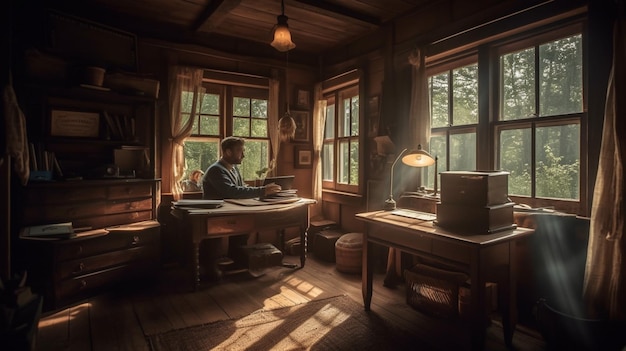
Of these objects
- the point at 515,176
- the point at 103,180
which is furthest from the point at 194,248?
the point at 515,176

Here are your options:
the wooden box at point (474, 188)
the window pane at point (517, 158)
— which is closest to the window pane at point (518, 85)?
the window pane at point (517, 158)

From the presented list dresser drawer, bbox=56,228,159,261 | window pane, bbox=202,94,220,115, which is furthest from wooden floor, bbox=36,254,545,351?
window pane, bbox=202,94,220,115

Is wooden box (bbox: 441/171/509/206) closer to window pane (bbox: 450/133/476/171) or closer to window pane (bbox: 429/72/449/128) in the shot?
window pane (bbox: 450/133/476/171)

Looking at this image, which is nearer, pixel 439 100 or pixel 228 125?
pixel 439 100

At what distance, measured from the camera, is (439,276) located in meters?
3.12

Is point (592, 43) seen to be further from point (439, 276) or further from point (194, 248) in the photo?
point (194, 248)

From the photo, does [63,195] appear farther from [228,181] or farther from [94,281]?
[228,181]

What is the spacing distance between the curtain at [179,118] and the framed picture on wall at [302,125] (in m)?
1.60

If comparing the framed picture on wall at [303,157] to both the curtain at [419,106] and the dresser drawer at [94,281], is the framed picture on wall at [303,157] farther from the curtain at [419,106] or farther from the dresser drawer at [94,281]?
the dresser drawer at [94,281]

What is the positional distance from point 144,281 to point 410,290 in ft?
9.29

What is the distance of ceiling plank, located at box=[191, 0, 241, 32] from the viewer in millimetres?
3804

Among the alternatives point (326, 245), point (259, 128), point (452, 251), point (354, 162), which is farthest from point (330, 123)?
point (452, 251)

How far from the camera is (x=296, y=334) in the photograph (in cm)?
280

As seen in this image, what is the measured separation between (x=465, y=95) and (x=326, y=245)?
8.32 feet
